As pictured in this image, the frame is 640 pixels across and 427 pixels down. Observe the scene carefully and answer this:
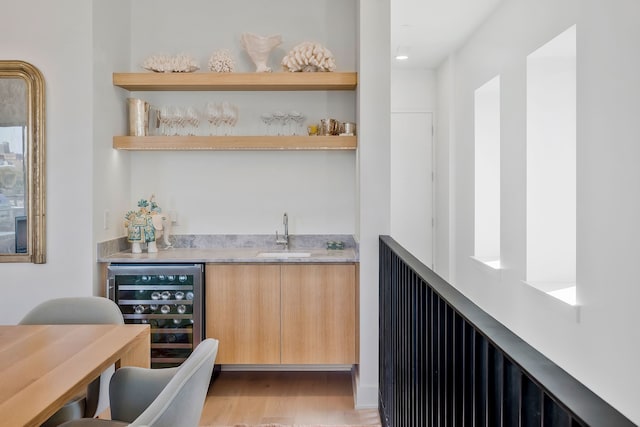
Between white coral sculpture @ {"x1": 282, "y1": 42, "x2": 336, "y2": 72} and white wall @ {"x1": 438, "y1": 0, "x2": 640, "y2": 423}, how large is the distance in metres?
1.44

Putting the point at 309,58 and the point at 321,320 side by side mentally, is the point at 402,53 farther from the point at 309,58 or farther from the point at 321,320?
the point at 321,320

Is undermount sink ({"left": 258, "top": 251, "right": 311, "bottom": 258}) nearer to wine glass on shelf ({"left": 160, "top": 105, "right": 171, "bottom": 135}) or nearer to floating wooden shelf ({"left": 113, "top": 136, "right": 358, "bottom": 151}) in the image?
floating wooden shelf ({"left": 113, "top": 136, "right": 358, "bottom": 151})

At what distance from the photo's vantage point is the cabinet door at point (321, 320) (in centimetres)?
329

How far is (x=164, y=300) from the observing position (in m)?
3.26

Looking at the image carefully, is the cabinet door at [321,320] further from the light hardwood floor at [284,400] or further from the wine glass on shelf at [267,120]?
the wine glass on shelf at [267,120]

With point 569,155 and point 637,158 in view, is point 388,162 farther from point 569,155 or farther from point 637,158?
point 569,155

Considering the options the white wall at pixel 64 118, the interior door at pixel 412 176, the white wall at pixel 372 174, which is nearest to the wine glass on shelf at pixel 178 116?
the white wall at pixel 64 118

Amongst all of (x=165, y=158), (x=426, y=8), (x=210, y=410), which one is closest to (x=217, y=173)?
(x=165, y=158)

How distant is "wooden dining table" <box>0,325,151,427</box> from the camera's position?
4.16 ft

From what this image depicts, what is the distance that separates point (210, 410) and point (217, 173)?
5.33 feet

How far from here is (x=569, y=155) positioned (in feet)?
12.3

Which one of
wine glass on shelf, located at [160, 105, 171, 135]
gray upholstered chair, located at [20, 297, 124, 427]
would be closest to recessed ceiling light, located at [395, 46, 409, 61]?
wine glass on shelf, located at [160, 105, 171, 135]

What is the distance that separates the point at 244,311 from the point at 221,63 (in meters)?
1.62

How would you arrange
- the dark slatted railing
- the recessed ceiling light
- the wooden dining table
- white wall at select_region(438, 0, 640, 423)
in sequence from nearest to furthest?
the dark slatted railing, the wooden dining table, white wall at select_region(438, 0, 640, 423), the recessed ceiling light
